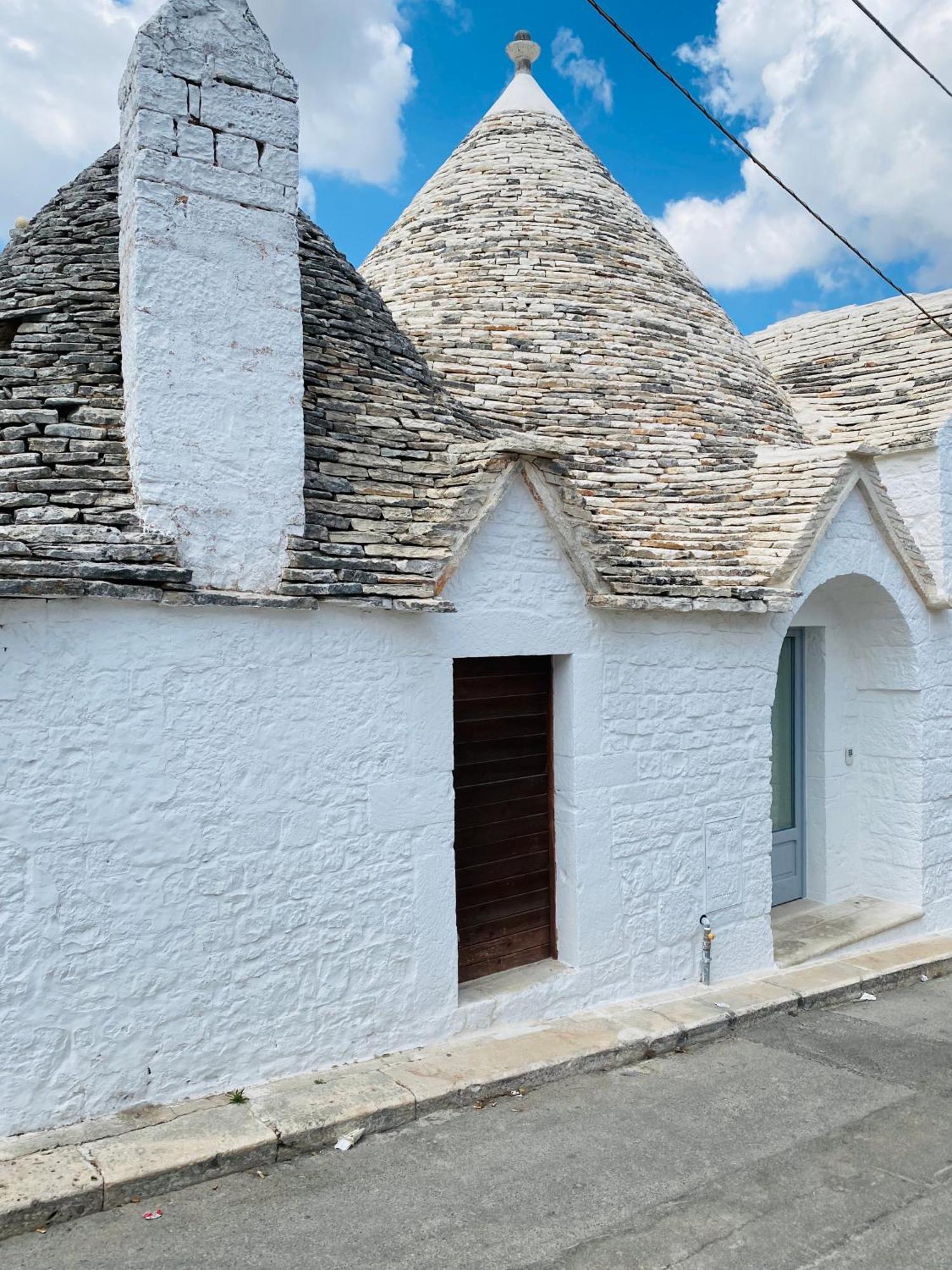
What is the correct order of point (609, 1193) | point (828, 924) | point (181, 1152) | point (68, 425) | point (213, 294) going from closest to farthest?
1. point (181, 1152)
2. point (609, 1193)
3. point (68, 425)
4. point (213, 294)
5. point (828, 924)

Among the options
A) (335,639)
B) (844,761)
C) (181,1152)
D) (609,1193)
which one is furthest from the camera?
(844,761)

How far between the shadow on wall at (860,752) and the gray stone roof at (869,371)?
1.62 meters

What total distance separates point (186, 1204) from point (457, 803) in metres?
2.57

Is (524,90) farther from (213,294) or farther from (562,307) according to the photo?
(213,294)

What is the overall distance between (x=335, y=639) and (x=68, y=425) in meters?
1.64

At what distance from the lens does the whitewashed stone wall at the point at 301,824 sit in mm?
4383

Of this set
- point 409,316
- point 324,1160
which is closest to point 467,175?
point 409,316

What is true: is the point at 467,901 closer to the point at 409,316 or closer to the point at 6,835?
the point at 6,835

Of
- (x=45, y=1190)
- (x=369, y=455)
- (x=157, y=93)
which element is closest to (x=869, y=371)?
(x=369, y=455)

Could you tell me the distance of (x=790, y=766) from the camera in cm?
905

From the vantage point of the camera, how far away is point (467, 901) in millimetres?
6129

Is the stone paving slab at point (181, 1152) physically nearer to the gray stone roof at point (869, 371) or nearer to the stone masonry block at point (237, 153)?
the stone masonry block at point (237, 153)

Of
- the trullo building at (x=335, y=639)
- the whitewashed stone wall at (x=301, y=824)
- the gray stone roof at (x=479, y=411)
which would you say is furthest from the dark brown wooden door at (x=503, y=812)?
the gray stone roof at (x=479, y=411)

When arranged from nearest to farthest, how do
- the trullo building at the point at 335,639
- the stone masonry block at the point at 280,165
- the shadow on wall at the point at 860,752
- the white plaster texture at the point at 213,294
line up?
the trullo building at the point at 335,639 < the white plaster texture at the point at 213,294 < the stone masonry block at the point at 280,165 < the shadow on wall at the point at 860,752
